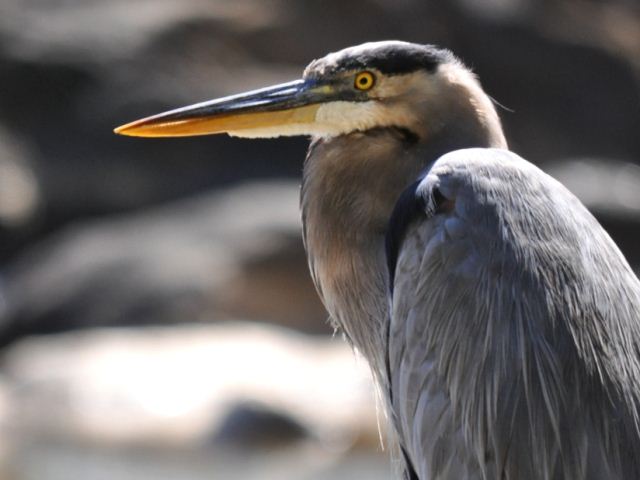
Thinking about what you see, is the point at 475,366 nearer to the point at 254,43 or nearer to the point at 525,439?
the point at 525,439

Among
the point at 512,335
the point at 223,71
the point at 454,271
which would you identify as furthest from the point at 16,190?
the point at 512,335

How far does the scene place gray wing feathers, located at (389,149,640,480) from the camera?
2807mm

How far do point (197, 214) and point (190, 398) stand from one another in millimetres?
2759

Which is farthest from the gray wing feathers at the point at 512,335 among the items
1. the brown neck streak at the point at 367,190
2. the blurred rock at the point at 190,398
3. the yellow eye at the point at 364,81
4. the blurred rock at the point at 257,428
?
the blurred rock at the point at 257,428

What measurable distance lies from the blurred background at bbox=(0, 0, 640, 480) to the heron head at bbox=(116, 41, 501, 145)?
4188 millimetres

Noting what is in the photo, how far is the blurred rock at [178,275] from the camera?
31.8 feet

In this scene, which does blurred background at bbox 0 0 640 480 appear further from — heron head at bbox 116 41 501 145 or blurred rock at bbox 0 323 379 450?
heron head at bbox 116 41 501 145

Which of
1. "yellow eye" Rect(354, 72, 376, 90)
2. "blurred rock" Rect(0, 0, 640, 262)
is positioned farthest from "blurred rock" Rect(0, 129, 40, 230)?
"yellow eye" Rect(354, 72, 376, 90)

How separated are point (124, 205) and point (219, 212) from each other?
3.57 feet

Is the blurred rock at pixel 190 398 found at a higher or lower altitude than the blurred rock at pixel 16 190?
lower

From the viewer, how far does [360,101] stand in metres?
3.22

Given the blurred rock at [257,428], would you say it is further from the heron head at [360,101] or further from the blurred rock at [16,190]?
the heron head at [360,101]

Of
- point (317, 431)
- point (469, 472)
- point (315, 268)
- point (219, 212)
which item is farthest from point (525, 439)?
point (219, 212)

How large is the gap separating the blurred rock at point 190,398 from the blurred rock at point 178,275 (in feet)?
2.70
